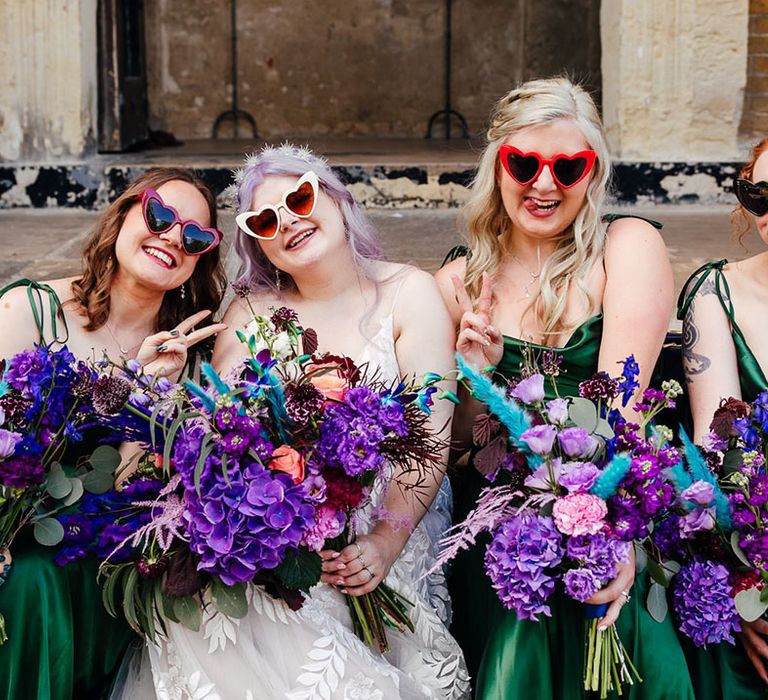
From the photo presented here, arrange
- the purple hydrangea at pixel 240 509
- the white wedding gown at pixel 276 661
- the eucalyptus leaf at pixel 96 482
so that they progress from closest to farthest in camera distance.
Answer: the purple hydrangea at pixel 240 509 → the white wedding gown at pixel 276 661 → the eucalyptus leaf at pixel 96 482

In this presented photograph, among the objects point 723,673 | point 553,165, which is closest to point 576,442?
point 723,673

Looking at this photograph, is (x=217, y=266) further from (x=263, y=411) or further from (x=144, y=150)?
(x=144, y=150)

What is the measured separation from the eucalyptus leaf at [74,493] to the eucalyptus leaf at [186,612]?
322mm

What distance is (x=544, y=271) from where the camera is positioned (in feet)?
8.60

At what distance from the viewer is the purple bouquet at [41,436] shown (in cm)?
209

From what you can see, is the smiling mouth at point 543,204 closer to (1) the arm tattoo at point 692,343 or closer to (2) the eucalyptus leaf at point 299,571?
(1) the arm tattoo at point 692,343

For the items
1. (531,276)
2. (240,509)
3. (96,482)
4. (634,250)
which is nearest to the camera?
(240,509)

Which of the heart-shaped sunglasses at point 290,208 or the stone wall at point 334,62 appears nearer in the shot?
the heart-shaped sunglasses at point 290,208

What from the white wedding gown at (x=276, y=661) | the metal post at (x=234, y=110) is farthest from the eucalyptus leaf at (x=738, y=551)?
the metal post at (x=234, y=110)

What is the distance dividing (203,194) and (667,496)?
139 cm

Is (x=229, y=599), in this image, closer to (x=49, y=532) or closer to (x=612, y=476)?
(x=49, y=532)

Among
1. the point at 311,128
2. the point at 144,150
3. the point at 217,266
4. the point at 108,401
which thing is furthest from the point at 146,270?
the point at 311,128

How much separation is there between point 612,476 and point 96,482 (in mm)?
1091

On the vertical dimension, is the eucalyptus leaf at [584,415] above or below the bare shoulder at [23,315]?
below
